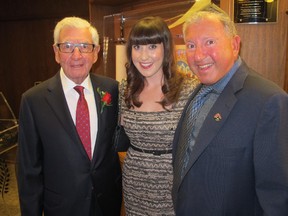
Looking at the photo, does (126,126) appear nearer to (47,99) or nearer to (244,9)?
(47,99)

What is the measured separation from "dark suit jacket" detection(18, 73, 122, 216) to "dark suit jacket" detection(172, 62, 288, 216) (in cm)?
63

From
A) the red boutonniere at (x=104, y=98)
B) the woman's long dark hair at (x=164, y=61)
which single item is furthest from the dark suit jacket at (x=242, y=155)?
the red boutonniere at (x=104, y=98)

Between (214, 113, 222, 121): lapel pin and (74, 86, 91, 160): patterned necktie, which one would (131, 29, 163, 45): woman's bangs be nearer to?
(74, 86, 91, 160): patterned necktie

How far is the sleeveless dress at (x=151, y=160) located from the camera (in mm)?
1651

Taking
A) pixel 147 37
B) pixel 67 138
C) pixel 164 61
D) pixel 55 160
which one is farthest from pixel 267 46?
pixel 55 160

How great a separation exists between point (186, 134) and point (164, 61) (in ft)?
1.88

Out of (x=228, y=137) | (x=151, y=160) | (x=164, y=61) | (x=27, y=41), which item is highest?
(x=27, y=41)

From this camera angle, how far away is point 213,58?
123 cm

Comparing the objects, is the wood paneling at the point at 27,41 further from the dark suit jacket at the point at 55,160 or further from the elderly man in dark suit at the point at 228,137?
the elderly man in dark suit at the point at 228,137

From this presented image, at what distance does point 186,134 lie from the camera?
1365 millimetres

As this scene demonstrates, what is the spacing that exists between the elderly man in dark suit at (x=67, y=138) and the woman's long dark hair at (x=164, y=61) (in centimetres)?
19

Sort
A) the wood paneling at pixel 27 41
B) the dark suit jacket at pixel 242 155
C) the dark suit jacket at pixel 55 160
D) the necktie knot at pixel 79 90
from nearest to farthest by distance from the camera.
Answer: the dark suit jacket at pixel 242 155
the dark suit jacket at pixel 55 160
the necktie knot at pixel 79 90
the wood paneling at pixel 27 41

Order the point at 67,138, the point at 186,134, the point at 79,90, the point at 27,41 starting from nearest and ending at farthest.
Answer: the point at 186,134
the point at 67,138
the point at 79,90
the point at 27,41

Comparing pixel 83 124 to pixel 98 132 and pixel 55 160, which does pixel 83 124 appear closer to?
pixel 98 132
